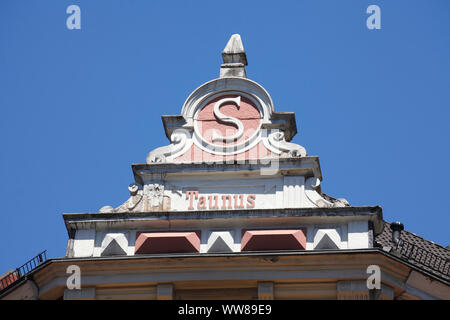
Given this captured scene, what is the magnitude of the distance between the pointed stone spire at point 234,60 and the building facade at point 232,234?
133cm

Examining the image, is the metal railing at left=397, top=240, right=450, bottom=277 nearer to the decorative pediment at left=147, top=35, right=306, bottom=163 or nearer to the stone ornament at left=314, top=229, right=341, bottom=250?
the stone ornament at left=314, top=229, right=341, bottom=250

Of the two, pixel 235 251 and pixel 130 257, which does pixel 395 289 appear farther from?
pixel 130 257

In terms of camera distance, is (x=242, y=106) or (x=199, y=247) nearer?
(x=199, y=247)

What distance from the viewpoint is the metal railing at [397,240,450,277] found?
34.2 meters

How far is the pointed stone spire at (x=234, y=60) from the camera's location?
35.5 m

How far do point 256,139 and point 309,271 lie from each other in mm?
3803

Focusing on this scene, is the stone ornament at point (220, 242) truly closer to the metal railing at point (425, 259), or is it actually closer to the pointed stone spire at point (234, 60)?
the metal railing at point (425, 259)

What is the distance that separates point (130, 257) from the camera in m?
32.2

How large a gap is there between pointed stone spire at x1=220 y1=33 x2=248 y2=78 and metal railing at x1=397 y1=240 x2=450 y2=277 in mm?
5728

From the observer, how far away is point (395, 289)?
32.0 m

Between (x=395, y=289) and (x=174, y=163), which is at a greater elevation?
(x=174, y=163)

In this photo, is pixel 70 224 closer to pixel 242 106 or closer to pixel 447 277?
pixel 242 106

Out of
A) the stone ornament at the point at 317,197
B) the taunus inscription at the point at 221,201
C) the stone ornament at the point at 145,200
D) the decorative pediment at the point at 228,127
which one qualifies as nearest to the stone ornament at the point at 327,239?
the stone ornament at the point at 317,197

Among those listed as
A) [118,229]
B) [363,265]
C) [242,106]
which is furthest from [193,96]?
[363,265]
